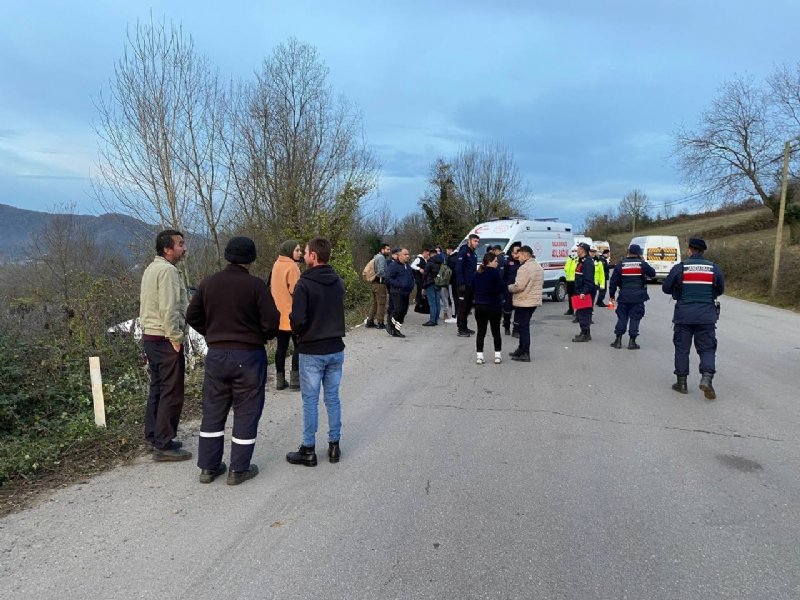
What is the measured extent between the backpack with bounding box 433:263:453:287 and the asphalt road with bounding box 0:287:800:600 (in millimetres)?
5992

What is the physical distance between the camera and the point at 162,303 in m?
4.47

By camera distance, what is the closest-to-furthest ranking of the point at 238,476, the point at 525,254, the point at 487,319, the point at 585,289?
the point at 238,476
the point at 487,319
the point at 525,254
the point at 585,289

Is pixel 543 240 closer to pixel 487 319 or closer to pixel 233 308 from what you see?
pixel 487 319

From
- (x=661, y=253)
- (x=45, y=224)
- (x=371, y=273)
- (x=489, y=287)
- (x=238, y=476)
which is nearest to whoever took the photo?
(x=238, y=476)

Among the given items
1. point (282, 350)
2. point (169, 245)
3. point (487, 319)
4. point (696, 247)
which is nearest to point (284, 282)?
point (282, 350)

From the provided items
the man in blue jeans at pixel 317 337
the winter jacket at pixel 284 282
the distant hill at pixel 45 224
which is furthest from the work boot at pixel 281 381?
the distant hill at pixel 45 224

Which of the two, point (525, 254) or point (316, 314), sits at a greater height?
point (525, 254)

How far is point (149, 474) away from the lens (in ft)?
14.1

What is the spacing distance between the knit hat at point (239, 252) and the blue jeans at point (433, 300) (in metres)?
8.69

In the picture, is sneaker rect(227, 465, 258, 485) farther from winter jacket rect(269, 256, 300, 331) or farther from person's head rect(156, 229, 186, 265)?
winter jacket rect(269, 256, 300, 331)

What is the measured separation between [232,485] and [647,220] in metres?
64.9

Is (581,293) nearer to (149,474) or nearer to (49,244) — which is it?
(149,474)

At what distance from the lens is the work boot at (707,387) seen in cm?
648

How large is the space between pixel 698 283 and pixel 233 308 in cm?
580
